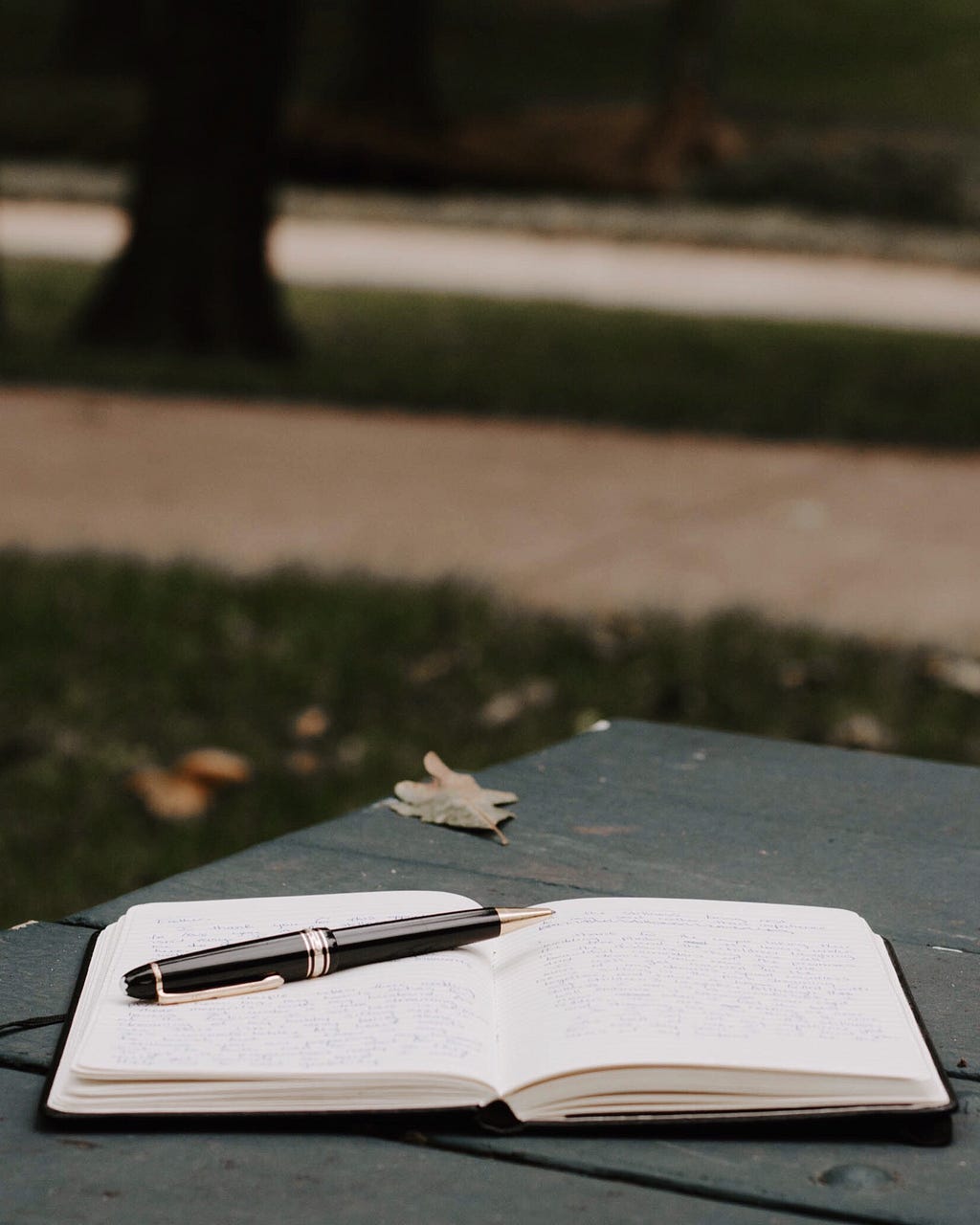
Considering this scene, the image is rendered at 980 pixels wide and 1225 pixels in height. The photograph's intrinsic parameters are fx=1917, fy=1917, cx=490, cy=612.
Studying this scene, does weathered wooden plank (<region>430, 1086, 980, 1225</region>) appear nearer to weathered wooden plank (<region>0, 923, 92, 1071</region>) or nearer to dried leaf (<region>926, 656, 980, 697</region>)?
weathered wooden plank (<region>0, 923, 92, 1071</region>)

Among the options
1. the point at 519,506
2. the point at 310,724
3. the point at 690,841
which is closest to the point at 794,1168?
Result: the point at 690,841

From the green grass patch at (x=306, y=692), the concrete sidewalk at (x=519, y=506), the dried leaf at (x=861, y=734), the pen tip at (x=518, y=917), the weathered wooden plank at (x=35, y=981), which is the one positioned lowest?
the concrete sidewalk at (x=519, y=506)

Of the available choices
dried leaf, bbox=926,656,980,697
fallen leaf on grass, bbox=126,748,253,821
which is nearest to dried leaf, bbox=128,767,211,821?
fallen leaf on grass, bbox=126,748,253,821

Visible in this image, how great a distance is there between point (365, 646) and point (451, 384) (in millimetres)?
3775

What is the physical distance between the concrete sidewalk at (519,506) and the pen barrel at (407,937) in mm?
3103

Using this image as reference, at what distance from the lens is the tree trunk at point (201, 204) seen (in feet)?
27.1

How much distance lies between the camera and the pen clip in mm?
1265

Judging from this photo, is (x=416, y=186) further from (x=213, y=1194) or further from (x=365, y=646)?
(x=213, y=1194)

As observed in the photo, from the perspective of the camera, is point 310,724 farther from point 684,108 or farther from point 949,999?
point 684,108

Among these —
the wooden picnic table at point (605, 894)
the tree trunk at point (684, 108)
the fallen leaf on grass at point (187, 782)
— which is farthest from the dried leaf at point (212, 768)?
the tree trunk at point (684, 108)

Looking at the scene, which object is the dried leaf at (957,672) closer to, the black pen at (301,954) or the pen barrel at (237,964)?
the black pen at (301,954)

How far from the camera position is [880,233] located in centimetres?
1747

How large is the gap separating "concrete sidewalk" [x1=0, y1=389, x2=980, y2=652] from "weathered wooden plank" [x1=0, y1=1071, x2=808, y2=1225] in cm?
335

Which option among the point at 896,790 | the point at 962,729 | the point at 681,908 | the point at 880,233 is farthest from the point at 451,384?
the point at 880,233
